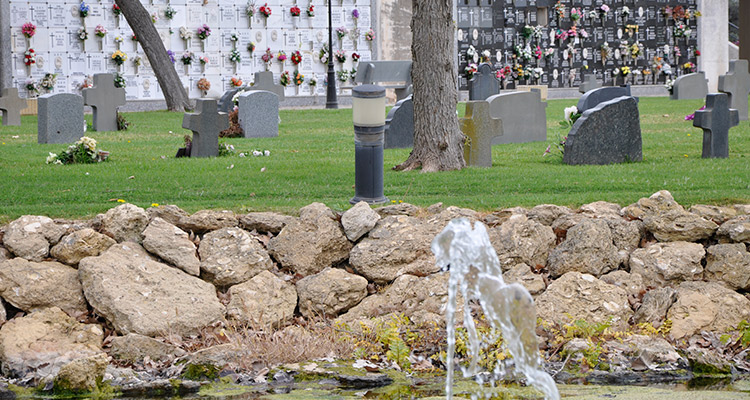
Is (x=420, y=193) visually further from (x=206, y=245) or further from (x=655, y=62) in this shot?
(x=655, y=62)

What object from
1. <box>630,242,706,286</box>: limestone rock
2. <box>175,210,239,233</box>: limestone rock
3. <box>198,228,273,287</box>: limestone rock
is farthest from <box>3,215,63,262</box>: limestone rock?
<box>630,242,706,286</box>: limestone rock

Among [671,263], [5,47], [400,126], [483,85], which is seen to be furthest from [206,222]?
[5,47]

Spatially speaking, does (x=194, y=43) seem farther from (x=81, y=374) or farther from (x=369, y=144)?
(x=81, y=374)

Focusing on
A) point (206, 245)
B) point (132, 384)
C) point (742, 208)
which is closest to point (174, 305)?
point (206, 245)

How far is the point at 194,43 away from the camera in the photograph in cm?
2450

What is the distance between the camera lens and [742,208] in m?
7.08

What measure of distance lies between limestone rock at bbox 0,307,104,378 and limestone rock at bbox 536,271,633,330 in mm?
2941

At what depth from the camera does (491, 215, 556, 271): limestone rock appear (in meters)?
6.74

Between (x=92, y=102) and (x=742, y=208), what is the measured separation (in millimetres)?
11901

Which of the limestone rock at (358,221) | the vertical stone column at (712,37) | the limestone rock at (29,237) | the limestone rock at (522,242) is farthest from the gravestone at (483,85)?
the limestone rock at (29,237)

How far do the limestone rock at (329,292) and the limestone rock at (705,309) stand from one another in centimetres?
214

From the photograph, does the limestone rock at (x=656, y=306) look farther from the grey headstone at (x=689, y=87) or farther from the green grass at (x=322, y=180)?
the grey headstone at (x=689, y=87)

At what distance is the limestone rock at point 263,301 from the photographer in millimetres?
6457

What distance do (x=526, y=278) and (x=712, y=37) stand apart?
27.4m
